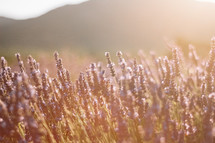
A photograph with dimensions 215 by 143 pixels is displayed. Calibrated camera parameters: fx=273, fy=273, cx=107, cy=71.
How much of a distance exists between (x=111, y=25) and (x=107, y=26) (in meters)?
0.85

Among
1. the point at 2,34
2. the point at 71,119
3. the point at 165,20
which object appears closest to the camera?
the point at 71,119

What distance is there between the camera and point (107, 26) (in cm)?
5047

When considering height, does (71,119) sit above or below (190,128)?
above

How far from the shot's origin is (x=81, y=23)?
55344 millimetres

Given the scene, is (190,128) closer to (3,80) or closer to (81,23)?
(3,80)

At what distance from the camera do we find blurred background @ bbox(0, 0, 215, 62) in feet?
108

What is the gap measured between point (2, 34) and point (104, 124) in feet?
202

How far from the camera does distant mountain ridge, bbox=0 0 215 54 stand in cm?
3412

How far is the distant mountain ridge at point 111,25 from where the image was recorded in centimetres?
3412

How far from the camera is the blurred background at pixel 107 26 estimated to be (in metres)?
33.0

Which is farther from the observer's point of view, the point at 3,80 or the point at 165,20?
the point at 165,20

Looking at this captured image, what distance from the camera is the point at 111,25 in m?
50.1

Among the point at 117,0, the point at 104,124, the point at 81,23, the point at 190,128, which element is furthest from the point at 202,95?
the point at 117,0

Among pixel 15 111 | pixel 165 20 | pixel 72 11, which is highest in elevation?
pixel 72 11
